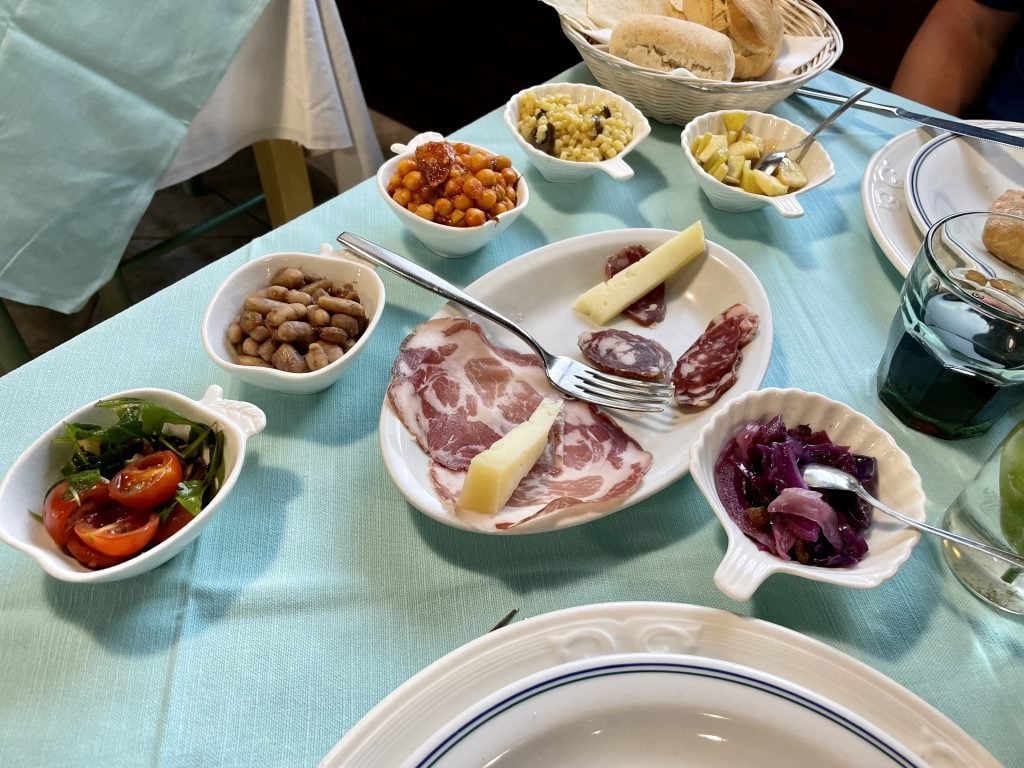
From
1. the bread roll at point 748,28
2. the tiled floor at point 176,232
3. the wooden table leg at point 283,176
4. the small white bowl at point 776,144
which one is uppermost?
the bread roll at point 748,28

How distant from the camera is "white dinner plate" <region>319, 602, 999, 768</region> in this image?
0.58 metres

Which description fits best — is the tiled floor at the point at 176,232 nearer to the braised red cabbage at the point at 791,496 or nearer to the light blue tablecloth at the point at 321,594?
the light blue tablecloth at the point at 321,594

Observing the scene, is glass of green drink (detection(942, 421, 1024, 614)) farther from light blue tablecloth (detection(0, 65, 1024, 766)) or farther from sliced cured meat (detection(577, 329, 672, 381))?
sliced cured meat (detection(577, 329, 672, 381))

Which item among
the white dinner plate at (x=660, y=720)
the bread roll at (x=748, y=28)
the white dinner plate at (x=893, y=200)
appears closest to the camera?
the white dinner plate at (x=660, y=720)

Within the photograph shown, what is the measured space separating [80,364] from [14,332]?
90cm

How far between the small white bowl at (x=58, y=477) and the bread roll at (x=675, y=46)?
108 centimetres

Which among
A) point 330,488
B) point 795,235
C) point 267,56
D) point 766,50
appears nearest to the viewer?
point 330,488

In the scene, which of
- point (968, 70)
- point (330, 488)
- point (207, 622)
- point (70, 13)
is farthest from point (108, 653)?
point (968, 70)

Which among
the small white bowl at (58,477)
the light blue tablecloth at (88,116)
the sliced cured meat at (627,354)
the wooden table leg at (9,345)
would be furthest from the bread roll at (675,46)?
the wooden table leg at (9,345)

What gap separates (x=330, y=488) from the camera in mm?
830

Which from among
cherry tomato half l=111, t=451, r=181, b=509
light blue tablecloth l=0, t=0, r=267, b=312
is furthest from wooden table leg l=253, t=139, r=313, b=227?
cherry tomato half l=111, t=451, r=181, b=509

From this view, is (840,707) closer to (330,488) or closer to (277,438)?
(330,488)

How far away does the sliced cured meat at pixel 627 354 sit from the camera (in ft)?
3.12

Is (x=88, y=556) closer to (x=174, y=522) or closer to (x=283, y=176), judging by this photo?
(x=174, y=522)
